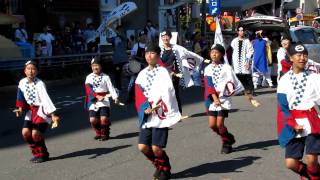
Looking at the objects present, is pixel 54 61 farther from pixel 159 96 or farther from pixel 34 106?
pixel 159 96

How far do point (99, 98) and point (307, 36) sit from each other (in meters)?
10.7

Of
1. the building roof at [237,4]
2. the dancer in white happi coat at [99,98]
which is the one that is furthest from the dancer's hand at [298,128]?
the building roof at [237,4]

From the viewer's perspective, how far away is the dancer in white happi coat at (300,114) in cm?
570

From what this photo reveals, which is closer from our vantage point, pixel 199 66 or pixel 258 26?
pixel 199 66

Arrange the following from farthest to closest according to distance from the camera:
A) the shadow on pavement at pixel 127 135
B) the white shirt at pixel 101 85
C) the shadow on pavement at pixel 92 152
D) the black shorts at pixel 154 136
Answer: the shadow on pavement at pixel 127 135
the white shirt at pixel 101 85
the shadow on pavement at pixel 92 152
the black shorts at pixel 154 136

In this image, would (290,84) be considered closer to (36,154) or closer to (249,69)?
(36,154)

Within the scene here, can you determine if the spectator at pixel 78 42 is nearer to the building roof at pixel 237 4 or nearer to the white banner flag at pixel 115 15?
the white banner flag at pixel 115 15

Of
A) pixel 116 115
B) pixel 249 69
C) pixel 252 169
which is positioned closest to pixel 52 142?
pixel 116 115

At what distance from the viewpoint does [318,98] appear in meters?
5.77

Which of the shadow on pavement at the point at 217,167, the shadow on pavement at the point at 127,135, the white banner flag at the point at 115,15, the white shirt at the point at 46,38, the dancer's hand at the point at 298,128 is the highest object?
the white banner flag at the point at 115,15

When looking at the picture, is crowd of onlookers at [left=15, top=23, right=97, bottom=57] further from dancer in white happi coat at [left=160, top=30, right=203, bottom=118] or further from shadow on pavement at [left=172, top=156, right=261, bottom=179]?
shadow on pavement at [left=172, top=156, right=261, bottom=179]

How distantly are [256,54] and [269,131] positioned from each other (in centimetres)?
666

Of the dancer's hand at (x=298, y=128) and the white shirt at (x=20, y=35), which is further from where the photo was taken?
the white shirt at (x=20, y=35)

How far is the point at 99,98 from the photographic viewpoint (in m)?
9.60
